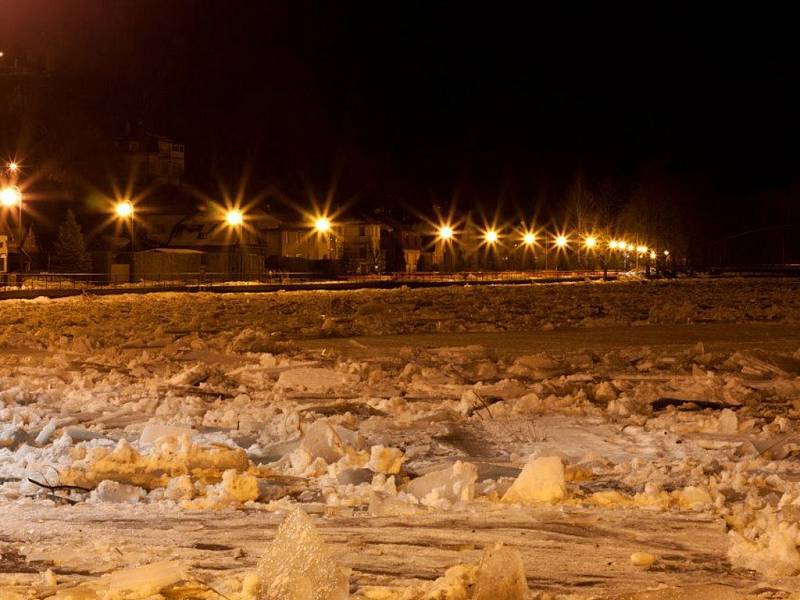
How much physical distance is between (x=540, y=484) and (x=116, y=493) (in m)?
2.34

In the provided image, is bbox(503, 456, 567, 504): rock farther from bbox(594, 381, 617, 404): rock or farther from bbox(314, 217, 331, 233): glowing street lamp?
bbox(314, 217, 331, 233): glowing street lamp

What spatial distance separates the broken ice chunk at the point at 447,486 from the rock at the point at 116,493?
4.96ft

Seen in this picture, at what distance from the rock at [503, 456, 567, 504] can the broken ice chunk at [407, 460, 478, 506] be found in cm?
22

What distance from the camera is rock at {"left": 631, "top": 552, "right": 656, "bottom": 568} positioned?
4.03 metres

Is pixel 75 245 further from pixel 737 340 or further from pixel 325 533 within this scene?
pixel 325 533

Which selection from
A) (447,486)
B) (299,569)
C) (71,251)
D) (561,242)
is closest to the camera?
(299,569)

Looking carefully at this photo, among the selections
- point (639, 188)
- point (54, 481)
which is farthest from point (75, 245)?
point (639, 188)

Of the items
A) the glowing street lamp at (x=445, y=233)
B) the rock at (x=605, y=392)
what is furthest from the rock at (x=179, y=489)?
the glowing street lamp at (x=445, y=233)

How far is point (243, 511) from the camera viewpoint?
4.95m

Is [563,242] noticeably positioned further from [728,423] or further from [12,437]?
[12,437]

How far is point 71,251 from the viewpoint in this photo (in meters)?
55.9

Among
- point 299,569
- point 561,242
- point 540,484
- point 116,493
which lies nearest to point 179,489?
point 116,493

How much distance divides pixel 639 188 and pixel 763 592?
340ft

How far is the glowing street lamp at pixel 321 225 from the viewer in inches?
2687
